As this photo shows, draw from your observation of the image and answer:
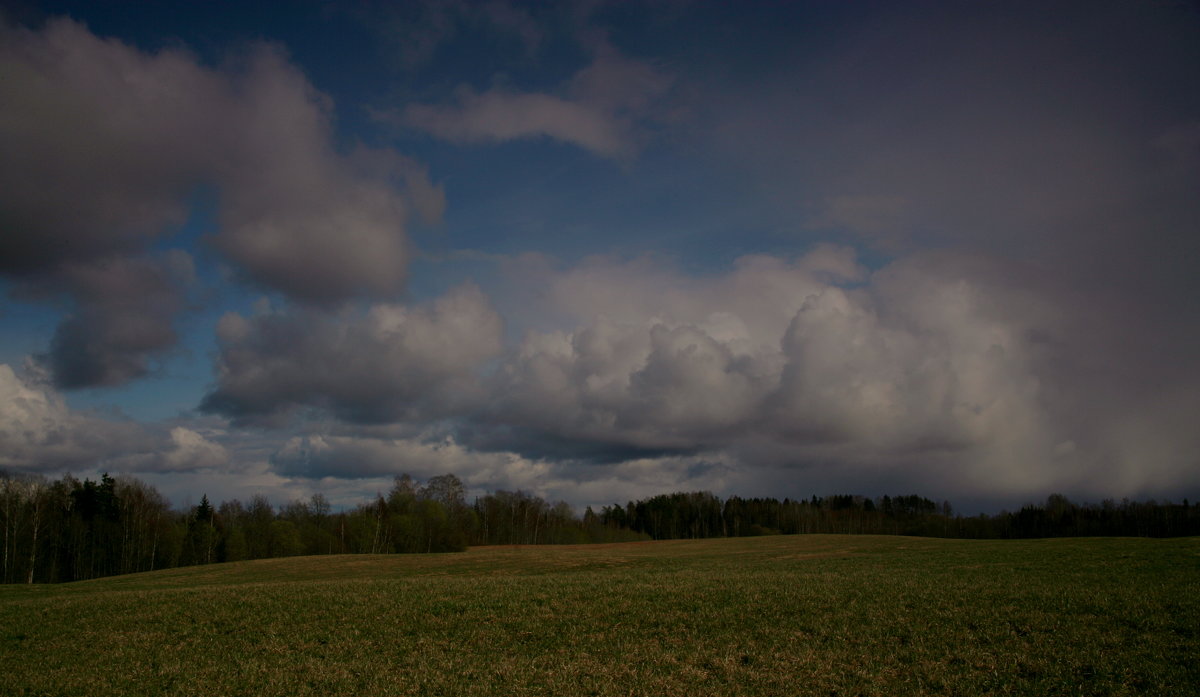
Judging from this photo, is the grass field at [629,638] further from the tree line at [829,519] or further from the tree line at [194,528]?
the tree line at [829,519]

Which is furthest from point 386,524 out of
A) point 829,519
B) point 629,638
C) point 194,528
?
point 829,519

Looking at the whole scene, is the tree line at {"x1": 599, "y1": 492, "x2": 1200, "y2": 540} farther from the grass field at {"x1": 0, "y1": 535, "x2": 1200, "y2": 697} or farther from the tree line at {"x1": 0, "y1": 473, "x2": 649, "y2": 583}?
the grass field at {"x1": 0, "y1": 535, "x2": 1200, "y2": 697}

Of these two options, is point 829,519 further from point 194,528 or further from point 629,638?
point 629,638

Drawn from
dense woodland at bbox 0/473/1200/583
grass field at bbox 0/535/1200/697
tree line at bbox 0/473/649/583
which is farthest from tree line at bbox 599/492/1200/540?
grass field at bbox 0/535/1200/697

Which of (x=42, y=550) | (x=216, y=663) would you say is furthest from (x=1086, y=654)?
(x=42, y=550)

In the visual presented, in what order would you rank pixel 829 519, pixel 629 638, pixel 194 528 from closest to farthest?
pixel 629 638
pixel 194 528
pixel 829 519

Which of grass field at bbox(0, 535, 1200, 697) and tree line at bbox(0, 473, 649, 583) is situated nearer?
A: grass field at bbox(0, 535, 1200, 697)

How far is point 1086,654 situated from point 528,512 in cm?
14121

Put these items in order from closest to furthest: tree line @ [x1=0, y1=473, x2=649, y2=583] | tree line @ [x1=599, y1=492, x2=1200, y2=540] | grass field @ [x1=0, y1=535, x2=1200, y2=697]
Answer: grass field @ [x1=0, y1=535, x2=1200, y2=697] < tree line @ [x1=0, y1=473, x2=649, y2=583] < tree line @ [x1=599, y1=492, x2=1200, y2=540]

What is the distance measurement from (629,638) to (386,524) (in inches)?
4125

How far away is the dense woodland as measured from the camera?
84062 mm

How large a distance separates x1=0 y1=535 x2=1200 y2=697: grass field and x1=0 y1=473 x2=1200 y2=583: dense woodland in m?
75.7

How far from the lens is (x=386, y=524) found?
369 feet

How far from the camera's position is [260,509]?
128375mm
